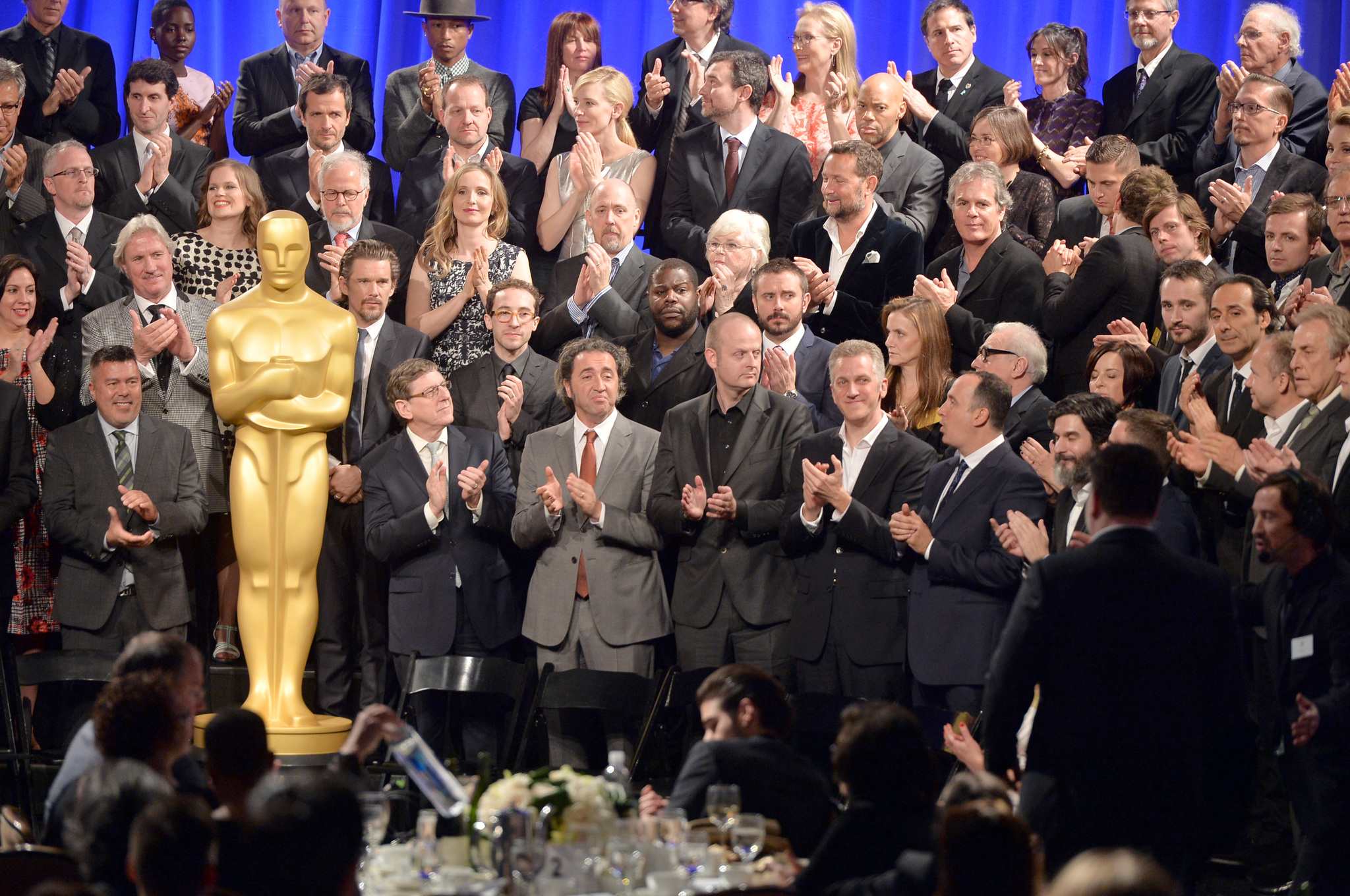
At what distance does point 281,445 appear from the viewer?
204 inches

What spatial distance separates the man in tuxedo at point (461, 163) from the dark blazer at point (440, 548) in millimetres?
1537

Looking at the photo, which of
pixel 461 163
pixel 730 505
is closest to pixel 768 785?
pixel 730 505

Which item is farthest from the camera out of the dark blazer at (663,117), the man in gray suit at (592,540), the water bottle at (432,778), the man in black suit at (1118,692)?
the dark blazer at (663,117)

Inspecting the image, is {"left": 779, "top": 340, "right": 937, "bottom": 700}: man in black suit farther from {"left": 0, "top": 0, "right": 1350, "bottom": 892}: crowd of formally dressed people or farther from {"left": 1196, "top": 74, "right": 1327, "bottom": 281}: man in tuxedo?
{"left": 1196, "top": 74, "right": 1327, "bottom": 281}: man in tuxedo

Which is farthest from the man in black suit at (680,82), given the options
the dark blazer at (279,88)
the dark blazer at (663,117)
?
the dark blazer at (279,88)

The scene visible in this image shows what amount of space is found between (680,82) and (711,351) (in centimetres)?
248

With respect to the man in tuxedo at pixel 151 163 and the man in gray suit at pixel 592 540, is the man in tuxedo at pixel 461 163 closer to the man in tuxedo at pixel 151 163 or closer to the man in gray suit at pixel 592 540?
the man in tuxedo at pixel 151 163

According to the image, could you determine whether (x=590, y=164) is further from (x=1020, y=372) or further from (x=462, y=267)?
(x=1020, y=372)

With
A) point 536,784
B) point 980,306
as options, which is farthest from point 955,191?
point 536,784

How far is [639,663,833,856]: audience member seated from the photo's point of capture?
3.63 m

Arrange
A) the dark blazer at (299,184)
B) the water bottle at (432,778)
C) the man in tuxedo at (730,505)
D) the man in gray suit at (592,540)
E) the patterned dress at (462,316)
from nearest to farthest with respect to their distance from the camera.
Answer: the water bottle at (432,778) → the man in tuxedo at (730,505) → the man in gray suit at (592,540) → the patterned dress at (462,316) → the dark blazer at (299,184)

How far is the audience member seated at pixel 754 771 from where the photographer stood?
363 cm

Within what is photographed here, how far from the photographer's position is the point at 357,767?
368 centimetres

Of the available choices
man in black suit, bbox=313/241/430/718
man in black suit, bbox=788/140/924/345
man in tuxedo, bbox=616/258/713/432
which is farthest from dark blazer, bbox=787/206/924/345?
man in black suit, bbox=313/241/430/718
